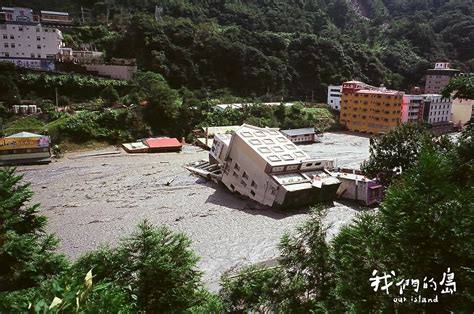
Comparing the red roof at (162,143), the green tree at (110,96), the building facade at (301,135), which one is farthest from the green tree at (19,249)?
the green tree at (110,96)

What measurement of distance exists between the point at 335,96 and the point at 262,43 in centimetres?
1891

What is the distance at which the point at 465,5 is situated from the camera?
12594 cm

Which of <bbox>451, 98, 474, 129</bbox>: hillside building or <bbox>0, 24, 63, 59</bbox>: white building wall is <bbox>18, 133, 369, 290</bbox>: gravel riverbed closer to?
<bbox>0, 24, 63, 59</bbox>: white building wall

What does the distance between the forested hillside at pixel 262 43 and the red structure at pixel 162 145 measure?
69.1 ft

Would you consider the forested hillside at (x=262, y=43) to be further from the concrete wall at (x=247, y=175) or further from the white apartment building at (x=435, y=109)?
the concrete wall at (x=247, y=175)

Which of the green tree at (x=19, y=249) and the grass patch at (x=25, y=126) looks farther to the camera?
the grass patch at (x=25, y=126)

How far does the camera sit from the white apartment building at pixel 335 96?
70312 millimetres

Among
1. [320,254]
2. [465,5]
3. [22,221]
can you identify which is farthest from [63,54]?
[465,5]

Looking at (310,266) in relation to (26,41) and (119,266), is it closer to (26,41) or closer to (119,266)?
(119,266)

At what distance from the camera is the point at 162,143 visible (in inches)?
1815

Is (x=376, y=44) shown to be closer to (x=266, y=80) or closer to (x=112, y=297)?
(x=266, y=80)

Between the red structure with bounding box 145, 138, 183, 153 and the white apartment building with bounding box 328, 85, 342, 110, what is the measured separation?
34740 millimetres

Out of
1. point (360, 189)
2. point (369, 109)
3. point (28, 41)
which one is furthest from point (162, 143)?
point (369, 109)

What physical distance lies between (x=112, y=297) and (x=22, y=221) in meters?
5.28
